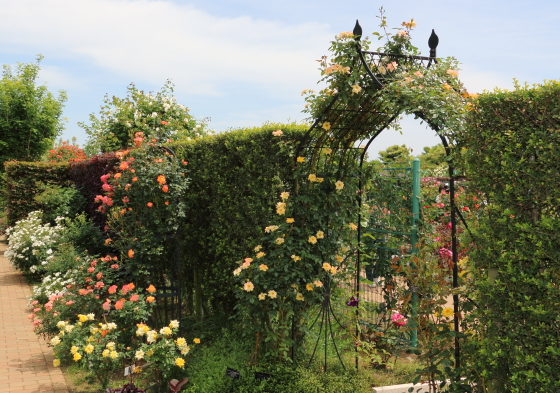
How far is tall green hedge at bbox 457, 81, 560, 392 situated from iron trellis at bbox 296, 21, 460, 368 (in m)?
0.45

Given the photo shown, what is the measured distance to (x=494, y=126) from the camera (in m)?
2.99

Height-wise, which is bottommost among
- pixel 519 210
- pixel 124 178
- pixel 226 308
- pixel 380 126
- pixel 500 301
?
pixel 226 308

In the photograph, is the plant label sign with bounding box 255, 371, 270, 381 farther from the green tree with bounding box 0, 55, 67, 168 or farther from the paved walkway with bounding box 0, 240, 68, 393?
the green tree with bounding box 0, 55, 67, 168

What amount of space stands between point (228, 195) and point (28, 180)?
10614mm

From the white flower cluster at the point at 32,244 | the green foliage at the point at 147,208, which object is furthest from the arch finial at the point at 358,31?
the white flower cluster at the point at 32,244

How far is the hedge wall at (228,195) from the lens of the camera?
435 cm

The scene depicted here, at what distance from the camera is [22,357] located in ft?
18.2

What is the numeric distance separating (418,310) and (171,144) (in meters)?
3.90

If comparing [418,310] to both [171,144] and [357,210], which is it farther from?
[171,144]

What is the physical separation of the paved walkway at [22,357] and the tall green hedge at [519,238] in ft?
13.0

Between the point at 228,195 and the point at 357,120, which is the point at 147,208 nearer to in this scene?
the point at 228,195

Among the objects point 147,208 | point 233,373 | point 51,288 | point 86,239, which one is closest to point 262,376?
point 233,373

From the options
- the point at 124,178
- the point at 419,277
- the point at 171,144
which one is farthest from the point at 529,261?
the point at 171,144

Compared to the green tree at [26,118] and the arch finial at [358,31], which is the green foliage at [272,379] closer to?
the arch finial at [358,31]
